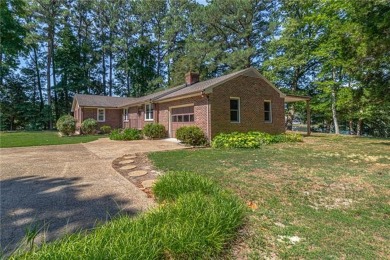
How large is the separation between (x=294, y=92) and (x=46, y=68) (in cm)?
3728

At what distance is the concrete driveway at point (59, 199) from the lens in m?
3.16

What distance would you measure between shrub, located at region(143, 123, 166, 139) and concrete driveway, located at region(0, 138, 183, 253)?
28.2 feet

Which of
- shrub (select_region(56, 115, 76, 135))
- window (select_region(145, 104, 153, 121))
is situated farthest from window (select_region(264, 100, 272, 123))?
shrub (select_region(56, 115, 76, 135))

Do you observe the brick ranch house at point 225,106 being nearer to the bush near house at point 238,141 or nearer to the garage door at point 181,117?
the garage door at point 181,117

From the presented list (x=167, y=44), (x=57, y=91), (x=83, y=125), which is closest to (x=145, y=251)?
(x=83, y=125)

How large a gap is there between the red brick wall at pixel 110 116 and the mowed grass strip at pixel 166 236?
2248cm

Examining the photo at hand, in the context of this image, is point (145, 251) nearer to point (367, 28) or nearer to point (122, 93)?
point (367, 28)

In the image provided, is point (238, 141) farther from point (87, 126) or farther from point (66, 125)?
point (66, 125)

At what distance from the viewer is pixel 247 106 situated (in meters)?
13.4

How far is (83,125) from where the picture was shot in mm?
20828

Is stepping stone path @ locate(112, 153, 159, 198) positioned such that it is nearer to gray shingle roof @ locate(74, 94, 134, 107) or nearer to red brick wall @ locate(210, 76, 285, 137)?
red brick wall @ locate(210, 76, 285, 137)

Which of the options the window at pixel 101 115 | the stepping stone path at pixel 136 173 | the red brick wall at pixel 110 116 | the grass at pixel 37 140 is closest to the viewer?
the stepping stone path at pixel 136 173

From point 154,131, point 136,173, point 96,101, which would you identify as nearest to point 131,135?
point 154,131

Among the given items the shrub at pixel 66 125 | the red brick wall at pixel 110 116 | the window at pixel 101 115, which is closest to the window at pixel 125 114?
the red brick wall at pixel 110 116
